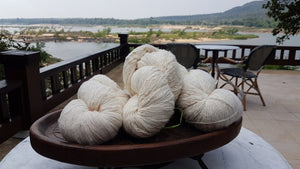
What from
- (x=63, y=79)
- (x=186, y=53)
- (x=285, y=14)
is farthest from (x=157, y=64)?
(x=285, y=14)

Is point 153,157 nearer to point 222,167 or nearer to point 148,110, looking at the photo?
point 148,110

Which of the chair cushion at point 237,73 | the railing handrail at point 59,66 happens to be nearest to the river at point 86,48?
the railing handrail at point 59,66

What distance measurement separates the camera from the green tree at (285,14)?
5.87 metres

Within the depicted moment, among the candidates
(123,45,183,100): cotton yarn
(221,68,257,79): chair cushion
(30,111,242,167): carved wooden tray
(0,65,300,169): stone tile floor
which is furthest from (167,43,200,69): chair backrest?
(30,111,242,167): carved wooden tray

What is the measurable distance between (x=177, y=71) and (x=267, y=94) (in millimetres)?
3725

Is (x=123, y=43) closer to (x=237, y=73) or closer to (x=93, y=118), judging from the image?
(x=237, y=73)

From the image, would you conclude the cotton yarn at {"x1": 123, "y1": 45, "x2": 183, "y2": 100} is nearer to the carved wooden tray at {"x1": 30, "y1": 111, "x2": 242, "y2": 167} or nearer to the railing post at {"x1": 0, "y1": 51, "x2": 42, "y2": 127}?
the carved wooden tray at {"x1": 30, "y1": 111, "x2": 242, "y2": 167}

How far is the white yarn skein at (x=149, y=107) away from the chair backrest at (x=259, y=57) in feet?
9.42

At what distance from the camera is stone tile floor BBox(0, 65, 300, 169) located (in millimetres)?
2152

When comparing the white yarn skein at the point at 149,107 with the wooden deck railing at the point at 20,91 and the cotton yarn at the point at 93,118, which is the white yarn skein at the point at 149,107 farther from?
the wooden deck railing at the point at 20,91

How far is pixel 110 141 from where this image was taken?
68 centimetres

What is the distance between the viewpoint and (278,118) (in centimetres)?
291

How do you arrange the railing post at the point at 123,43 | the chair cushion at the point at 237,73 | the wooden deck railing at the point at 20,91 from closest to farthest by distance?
the wooden deck railing at the point at 20,91 < the chair cushion at the point at 237,73 < the railing post at the point at 123,43

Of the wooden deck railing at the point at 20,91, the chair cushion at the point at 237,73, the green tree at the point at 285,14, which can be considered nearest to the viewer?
the wooden deck railing at the point at 20,91
